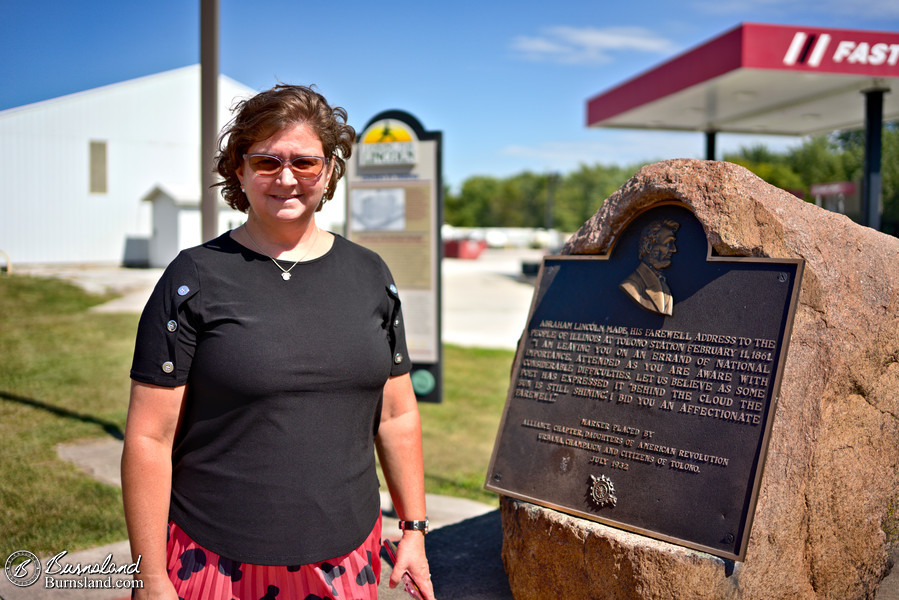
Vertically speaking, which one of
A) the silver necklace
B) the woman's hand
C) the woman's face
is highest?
Result: the woman's face

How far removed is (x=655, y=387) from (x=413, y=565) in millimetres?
1158

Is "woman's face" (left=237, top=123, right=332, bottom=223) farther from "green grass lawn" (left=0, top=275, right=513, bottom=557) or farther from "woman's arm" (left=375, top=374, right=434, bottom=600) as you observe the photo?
"green grass lawn" (left=0, top=275, right=513, bottom=557)

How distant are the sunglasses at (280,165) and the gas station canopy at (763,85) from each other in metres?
8.60

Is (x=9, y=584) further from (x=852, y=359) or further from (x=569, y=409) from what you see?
(x=852, y=359)

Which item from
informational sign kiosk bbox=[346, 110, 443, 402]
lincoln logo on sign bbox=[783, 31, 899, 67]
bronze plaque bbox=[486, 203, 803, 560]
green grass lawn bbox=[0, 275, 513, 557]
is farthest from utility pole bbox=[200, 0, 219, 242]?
lincoln logo on sign bbox=[783, 31, 899, 67]

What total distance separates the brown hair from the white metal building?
1392cm

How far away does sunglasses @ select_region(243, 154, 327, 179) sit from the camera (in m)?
1.81

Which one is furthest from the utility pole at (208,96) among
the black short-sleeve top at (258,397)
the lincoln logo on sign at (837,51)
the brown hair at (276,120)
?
the lincoln logo on sign at (837,51)

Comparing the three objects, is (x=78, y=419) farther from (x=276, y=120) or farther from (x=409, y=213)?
(x=276, y=120)

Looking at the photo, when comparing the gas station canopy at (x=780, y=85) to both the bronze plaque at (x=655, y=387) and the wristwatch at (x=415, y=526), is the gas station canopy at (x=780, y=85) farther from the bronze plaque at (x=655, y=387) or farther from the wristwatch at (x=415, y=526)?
the wristwatch at (x=415, y=526)

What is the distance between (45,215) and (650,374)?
14.8 m

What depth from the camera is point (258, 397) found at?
1.71 metres

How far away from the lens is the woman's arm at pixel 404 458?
82.2 inches

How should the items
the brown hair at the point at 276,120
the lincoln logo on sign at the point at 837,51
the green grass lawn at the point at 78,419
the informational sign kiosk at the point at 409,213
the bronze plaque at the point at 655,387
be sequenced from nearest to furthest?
1. the brown hair at the point at 276,120
2. the bronze plaque at the point at 655,387
3. the green grass lawn at the point at 78,419
4. the informational sign kiosk at the point at 409,213
5. the lincoln logo on sign at the point at 837,51
